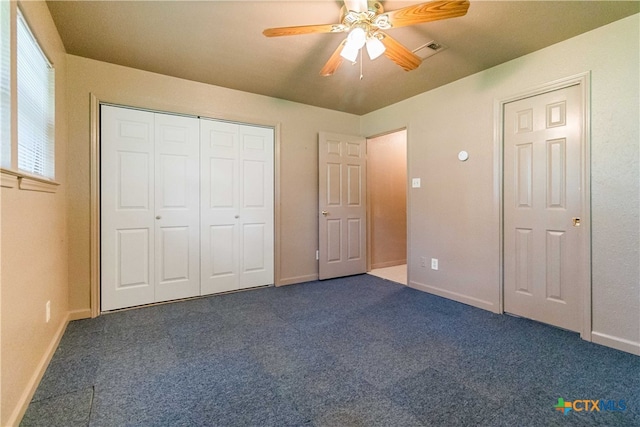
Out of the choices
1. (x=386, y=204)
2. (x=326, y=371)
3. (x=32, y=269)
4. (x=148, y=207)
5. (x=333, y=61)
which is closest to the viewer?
(x=32, y=269)

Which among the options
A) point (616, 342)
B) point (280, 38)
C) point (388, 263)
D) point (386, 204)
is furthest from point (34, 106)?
point (388, 263)

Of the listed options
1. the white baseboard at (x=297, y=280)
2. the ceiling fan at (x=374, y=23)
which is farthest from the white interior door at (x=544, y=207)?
the white baseboard at (x=297, y=280)

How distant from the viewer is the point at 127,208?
9.48 feet

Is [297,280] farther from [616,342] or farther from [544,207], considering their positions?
[616,342]

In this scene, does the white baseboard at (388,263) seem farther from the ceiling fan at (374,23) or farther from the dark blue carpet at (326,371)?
the ceiling fan at (374,23)

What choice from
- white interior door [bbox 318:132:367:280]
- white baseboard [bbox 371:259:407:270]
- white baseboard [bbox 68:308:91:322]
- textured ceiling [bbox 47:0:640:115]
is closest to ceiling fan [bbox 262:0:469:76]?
textured ceiling [bbox 47:0:640:115]

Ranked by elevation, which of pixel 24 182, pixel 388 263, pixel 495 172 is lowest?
pixel 388 263

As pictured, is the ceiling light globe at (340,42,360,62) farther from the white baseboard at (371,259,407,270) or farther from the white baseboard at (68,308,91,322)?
the white baseboard at (371,259,407,270)

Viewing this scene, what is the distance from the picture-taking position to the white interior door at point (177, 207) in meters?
3.04

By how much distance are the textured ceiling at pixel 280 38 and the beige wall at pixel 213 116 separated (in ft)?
0.53

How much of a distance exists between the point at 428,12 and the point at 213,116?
96.6 inches

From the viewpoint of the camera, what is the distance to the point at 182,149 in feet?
10.3

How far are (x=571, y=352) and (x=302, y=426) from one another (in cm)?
198

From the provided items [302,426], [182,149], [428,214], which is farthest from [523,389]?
[182,149]
